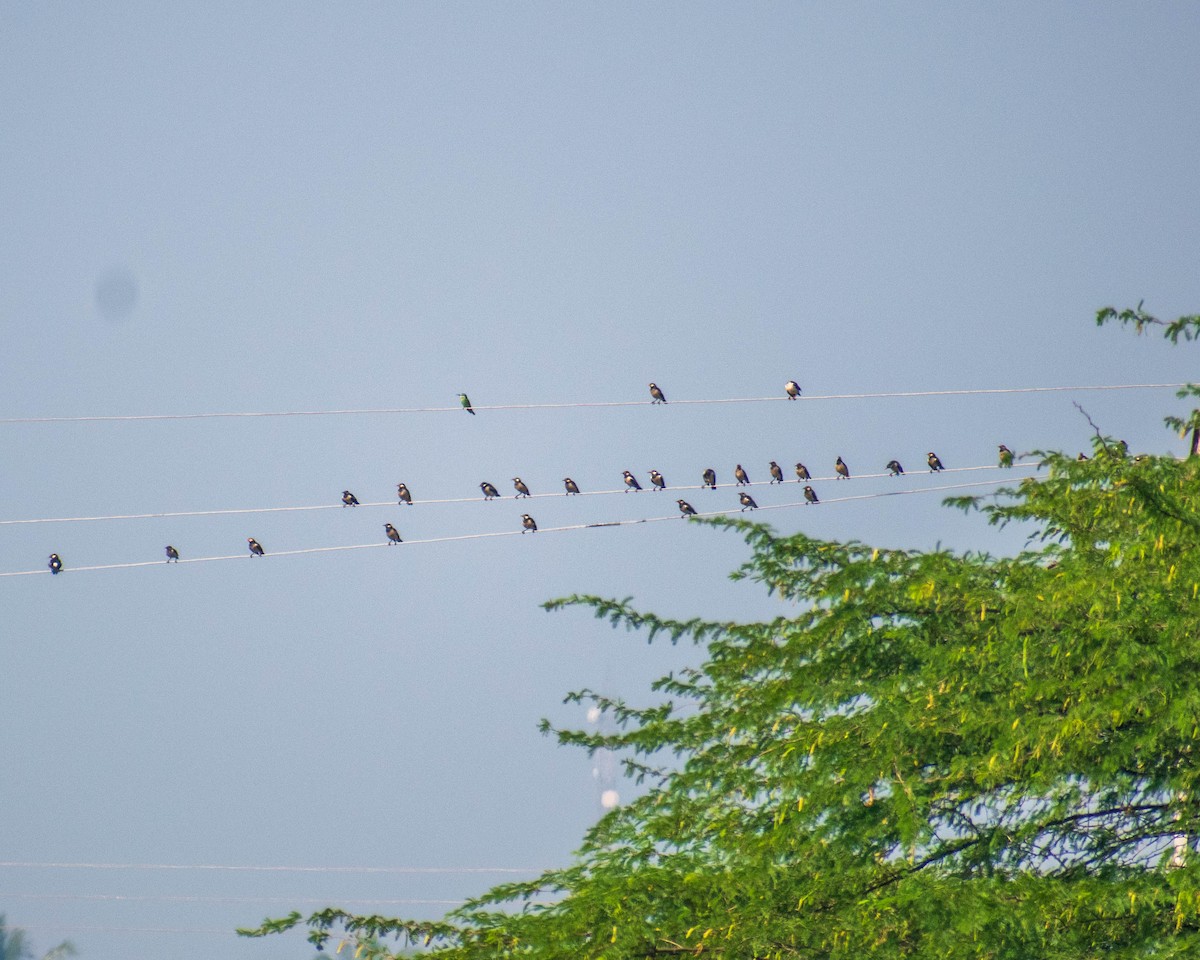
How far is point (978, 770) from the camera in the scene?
9.15m

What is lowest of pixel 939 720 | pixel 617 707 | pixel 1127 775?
pixel 1127 775

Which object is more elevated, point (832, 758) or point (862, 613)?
point (862, 613)

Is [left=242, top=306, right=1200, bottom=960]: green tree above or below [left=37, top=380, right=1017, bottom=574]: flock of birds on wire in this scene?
below

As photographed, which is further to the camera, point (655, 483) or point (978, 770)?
point (655, 483)

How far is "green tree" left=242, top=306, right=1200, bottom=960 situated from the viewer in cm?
857

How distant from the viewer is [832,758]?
9820 millimetres

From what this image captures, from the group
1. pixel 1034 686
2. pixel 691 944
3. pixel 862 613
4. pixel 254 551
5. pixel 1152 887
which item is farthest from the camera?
pixel 254 551

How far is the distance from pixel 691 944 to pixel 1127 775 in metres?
2.70

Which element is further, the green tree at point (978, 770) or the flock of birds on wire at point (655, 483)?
the flock of birds on wire at point (655, 483)

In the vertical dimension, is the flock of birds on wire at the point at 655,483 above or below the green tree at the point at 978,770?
above

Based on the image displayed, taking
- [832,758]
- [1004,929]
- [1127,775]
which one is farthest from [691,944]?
[1127,775]

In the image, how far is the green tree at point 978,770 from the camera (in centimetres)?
857

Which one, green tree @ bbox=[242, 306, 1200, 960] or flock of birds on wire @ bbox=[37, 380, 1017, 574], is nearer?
green tree @ bbox=[242, 306, 1200, 960]

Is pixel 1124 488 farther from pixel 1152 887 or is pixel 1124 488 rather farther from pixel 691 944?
pixel 691 944
